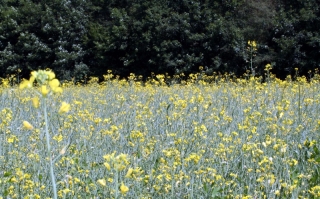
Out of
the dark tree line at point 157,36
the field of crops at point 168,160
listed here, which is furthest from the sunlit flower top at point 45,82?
the dark tree line at point 157,36

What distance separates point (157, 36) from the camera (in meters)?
Answer: 14.8

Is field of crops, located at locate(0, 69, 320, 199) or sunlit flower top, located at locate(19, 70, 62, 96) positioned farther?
field of crops, located at locate(0, 69, 320, 199)

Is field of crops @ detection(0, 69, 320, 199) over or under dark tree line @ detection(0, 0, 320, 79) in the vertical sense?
under

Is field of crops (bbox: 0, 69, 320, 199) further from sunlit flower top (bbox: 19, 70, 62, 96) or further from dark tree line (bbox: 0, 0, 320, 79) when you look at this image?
dark tree line (bbox: 0, 0, 320, 79)

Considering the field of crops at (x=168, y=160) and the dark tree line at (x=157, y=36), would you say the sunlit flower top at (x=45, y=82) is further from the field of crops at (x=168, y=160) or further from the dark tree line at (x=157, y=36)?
the dark tree line at (x=157, y=36)

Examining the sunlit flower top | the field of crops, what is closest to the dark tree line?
the field of crops

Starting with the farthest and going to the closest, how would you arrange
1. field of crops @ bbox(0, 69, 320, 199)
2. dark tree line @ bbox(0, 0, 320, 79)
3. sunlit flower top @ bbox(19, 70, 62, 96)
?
dark tree line @ bbox(0, 0, 320, 79)
field of crops @ bbox(0, 69, 320, 199)
sunlit flower top @ bbox(19, 70, 62, 96)

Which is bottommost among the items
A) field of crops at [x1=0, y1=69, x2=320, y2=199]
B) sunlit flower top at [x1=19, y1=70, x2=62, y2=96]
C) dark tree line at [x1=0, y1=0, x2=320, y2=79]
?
field of crops at [x1=0, y1=69, x2=320, y2=199]

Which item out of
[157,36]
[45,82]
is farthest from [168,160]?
[157,36]

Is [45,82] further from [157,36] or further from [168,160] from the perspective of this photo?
[157,36]

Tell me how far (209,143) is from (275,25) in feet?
37.0

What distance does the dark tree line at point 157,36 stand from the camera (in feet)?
45.1

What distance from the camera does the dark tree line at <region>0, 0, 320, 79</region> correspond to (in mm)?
13734

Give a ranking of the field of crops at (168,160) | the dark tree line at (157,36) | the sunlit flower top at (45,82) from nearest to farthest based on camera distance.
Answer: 1. the sunlit flower top at (45,82)
2. the field of crops at (168,160)
3. the dark tree line at (157,36)
